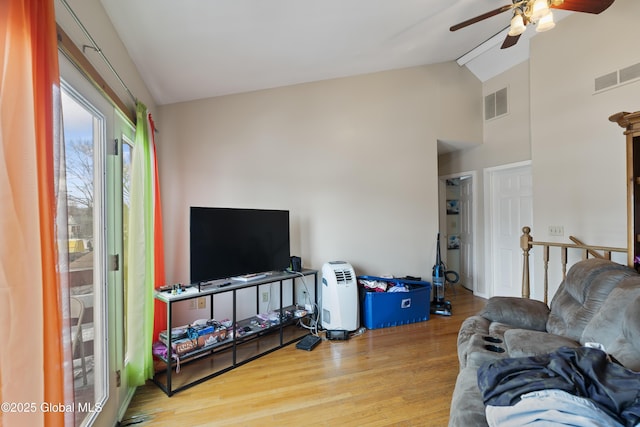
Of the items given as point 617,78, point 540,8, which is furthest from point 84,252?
point 617,78

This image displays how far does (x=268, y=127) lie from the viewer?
319 cm

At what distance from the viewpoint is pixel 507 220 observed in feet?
12.8

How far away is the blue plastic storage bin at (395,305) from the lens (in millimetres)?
3088

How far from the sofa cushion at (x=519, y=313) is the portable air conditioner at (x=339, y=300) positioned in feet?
4.00

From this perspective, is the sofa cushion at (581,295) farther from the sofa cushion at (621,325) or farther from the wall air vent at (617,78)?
the wall air vent at (617,78)

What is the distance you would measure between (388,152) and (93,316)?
3277 millimetres

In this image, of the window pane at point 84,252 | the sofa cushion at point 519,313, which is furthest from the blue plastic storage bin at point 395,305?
the window pane at point 84,252

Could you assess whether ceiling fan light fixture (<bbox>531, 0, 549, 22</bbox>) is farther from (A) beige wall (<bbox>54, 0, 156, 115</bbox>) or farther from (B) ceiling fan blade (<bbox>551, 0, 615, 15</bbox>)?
(A) beige wall (<bbox>54, 0, 156, 115</bbox>)

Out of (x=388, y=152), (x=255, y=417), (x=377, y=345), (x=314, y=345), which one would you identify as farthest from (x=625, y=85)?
(x=255, y=417)

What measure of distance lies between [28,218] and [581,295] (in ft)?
8.80

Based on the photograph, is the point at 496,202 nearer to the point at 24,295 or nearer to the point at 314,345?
the point at 314,345

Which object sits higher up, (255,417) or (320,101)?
(320,101)

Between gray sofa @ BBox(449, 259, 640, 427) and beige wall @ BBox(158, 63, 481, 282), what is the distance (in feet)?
5.43

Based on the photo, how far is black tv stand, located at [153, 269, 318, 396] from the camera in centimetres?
201
